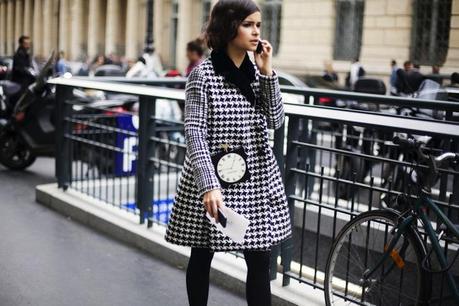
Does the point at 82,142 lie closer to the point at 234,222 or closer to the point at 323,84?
the point at 234,222

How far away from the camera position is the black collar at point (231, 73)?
10.3ft

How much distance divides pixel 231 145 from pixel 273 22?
23935 mm

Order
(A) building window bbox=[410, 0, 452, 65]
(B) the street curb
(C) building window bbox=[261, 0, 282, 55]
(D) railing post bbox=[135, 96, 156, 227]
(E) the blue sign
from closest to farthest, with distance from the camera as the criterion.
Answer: (B) the street curb
(D) railing post bbox=[135, 96, 156, 227]
(E) the blue sign
(A) building window bbox=[410, 0, 452, 65]
(C) building window bbox=[261, 0, 282, 55]

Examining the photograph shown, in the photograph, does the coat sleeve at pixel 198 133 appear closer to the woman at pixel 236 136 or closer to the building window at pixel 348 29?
the woman at pixel 236 136

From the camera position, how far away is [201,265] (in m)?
3.34

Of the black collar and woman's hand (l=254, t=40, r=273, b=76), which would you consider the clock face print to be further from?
woman's hand (l=254, t=40, r=273, b=76)

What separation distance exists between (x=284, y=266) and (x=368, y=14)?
18.4 metres

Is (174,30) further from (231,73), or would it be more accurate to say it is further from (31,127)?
(231,73)

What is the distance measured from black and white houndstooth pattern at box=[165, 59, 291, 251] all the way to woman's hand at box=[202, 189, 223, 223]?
12cm

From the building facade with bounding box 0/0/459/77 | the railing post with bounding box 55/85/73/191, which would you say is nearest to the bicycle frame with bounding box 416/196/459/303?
the building facade with bounding box 0/0/459/77

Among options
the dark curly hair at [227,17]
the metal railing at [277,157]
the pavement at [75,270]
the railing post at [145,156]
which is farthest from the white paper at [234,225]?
the railing post at [145,156]

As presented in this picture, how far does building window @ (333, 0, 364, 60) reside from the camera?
22766 mm

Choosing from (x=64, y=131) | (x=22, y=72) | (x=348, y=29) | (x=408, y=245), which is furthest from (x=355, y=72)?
(x=408, y=245)

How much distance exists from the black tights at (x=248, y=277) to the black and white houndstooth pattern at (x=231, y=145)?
0.12 metres
